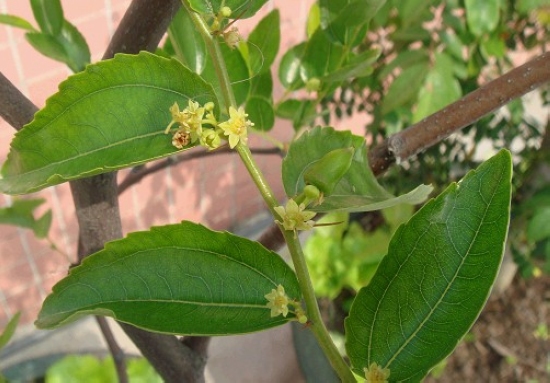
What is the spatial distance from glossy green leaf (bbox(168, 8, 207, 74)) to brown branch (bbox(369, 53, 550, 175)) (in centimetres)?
12

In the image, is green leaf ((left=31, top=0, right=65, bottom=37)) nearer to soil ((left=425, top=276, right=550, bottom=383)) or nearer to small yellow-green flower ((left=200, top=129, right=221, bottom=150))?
small yellow-green flower ((left=200, top=129, right=221, bottom=150))

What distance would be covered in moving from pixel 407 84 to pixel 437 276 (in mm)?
551

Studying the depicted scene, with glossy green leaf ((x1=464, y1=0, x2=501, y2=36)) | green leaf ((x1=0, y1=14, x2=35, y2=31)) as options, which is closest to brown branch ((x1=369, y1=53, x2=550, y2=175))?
green leaf ((x1=0, y1=14, x2=35, y2=31))

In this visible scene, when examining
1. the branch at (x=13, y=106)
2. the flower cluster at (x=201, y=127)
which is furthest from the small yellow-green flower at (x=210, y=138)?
the branch at (x=13, y=106)

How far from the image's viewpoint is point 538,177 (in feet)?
3.45

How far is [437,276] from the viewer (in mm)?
261

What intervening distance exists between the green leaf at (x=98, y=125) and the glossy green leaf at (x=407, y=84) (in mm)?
559

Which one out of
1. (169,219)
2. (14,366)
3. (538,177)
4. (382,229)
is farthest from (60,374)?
(538,177)

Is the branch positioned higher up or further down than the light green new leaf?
higher up

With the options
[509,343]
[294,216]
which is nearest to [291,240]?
[294,216]

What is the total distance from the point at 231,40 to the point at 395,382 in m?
0.17

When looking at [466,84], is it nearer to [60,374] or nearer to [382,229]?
[382,229]

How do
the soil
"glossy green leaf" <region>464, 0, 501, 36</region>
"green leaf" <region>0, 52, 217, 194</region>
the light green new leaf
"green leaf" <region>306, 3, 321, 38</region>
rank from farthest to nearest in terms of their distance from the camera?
the soil < "glossy green leaf" <region>464, 0, 501, 36</region> < "green leaf" <region>306, 3, 321, 38</region> < the light green new leaf < "green leaf" <region>0, 52, 217, 194</region>

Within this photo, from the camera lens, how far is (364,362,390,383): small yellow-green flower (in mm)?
275
